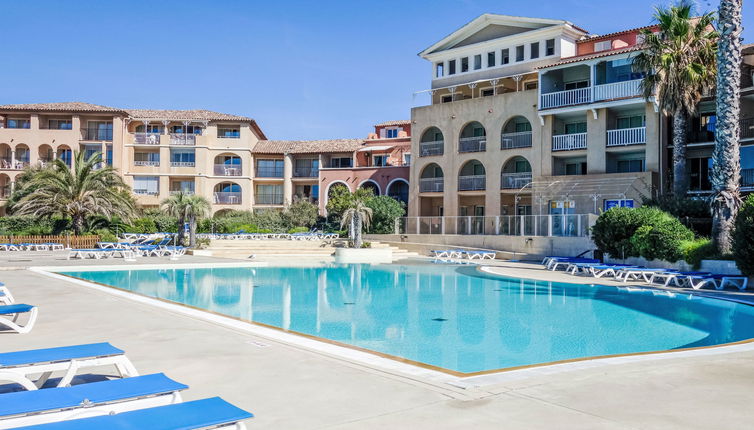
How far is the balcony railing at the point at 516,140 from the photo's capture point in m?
37.4

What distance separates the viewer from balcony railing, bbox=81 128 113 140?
171 ft

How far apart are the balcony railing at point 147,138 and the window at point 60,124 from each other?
5.46m

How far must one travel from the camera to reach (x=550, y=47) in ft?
127

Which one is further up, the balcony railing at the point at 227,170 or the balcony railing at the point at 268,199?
the balcony railing at the point at 227,170

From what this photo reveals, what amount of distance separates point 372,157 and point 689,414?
49.1 meters

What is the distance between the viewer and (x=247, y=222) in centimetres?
4609

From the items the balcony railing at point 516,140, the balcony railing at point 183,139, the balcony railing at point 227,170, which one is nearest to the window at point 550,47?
the balcony railing at point 516,140

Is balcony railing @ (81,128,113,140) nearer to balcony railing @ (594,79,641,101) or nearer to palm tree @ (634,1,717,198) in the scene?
balcony railing @ (594,79,641,101)

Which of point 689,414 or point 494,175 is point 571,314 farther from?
point 494,175

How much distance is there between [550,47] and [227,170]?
95.0 feet

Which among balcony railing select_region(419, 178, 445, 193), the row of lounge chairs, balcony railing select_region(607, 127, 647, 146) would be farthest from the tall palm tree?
balcony railing select_region(419, 178, 445, 193)

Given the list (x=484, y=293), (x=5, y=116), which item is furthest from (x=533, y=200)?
(x=5, y=116)

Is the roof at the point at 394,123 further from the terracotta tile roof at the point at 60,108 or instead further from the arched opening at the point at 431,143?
the terracotta tile roof at the point at 60,108

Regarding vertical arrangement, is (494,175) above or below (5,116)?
below
